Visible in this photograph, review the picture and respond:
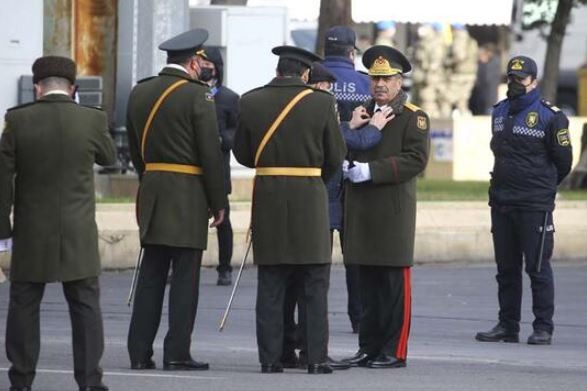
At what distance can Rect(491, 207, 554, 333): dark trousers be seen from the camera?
1280 centimetres

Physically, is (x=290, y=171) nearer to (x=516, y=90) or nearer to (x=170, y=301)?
(x=170, y=301)

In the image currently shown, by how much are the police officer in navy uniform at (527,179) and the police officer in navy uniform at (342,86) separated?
3.17 feet

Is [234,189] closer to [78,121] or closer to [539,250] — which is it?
[539,250]

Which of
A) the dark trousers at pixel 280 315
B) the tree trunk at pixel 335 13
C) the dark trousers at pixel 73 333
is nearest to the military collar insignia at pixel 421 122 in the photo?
the dark trousers at pixel 280 315

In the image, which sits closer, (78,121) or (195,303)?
(78,121)

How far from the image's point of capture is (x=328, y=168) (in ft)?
36.0

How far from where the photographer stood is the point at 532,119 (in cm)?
1268

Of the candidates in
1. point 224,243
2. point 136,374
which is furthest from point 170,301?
point 224,243

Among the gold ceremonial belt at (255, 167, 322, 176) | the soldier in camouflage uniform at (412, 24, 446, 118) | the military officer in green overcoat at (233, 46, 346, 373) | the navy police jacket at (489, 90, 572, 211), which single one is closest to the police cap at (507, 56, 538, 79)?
the navy police jacket at (489, 90, 572, 211)

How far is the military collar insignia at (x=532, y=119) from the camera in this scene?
12672mm

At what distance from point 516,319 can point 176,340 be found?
297 centimetres

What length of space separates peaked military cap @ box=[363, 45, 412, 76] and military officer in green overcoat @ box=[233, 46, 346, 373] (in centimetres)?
47

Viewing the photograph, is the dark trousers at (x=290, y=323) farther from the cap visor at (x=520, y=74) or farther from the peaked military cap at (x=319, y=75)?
the cap visor at (x=520, y=74)

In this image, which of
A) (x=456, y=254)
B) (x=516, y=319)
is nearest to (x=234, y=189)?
(x=456, y=254)
